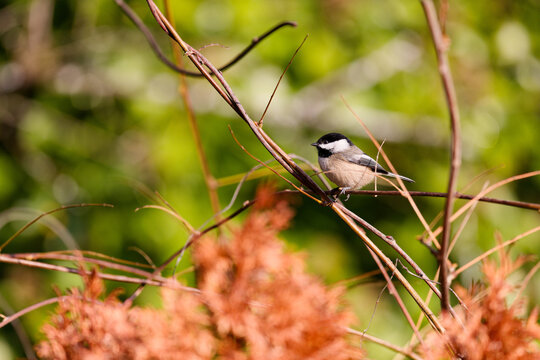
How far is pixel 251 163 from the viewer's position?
1.81 metres

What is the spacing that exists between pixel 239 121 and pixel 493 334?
1.49 meters

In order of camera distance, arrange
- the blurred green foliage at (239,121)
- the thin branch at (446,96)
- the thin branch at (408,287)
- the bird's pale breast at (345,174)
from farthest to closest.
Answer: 1. the blurred green foliage at (239,121)
2. the bird's pale breast at (345,174)
3. the thin branch at (408,287)
4. the thin branch at (446,96)

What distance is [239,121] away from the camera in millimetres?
1825

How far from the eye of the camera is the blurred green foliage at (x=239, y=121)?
5.94ft

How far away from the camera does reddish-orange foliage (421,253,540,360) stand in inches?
15.5

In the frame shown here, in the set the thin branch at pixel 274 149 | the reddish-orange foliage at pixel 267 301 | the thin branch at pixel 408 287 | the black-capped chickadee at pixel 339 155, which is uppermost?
the thin branch at pixel 274 149

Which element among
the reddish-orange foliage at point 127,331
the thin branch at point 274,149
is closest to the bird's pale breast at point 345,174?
the thin branch at point 274,149

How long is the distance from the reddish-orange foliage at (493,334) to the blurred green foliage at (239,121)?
1.37 metres

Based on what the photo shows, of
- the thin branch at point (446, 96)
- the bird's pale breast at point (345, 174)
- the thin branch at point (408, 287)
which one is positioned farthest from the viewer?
the bird's pale breast at point (345, 174)

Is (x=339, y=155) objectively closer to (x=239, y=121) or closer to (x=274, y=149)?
(x=239, y=121)

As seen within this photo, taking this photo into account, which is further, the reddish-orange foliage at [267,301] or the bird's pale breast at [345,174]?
the bird's pale breast at [345,174]

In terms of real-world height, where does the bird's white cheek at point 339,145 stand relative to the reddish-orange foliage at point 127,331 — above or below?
below

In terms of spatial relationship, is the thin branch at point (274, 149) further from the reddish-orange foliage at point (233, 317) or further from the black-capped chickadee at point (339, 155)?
the black-capped chickadee at point (339, 155)

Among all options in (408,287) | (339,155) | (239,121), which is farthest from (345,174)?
(408,287)
